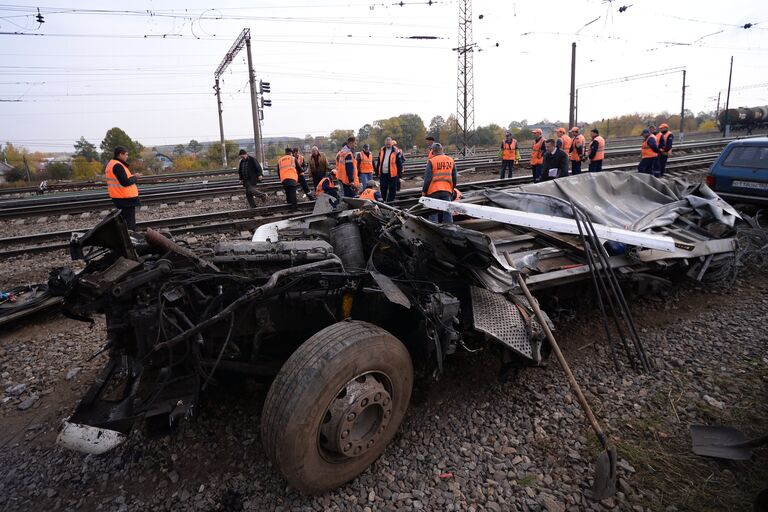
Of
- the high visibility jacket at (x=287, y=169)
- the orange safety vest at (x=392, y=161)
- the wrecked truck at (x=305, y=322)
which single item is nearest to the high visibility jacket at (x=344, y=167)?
the orange safety vest at (x=392, y=161)

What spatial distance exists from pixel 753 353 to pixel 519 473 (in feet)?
9.31

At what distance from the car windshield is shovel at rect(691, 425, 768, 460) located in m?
5.89

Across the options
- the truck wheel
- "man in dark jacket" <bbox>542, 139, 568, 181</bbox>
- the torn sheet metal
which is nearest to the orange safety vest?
"man in dark jacket" <bbox>542, 139, 568, 181</bbox>

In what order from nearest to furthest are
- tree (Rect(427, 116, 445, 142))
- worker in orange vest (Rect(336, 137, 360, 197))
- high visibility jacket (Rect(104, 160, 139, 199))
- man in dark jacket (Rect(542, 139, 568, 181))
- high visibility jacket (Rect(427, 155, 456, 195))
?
1. high visibility jacket (Rect(104, 160, 139, 199))
2. high visibility jacket (Rect(427, 155, 456, 195))
3. worker in orange vest (Rect(336, 137, 360, 197))
4. man in dark jacket (Rect(542, 139, 568, 181))
5. tree (Rect(427, 116, 445, 142))

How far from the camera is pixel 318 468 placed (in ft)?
7.75

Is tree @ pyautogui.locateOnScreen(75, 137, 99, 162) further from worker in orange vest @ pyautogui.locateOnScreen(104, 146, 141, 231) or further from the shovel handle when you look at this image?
the shovel handle

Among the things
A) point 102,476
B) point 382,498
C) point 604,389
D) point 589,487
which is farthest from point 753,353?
point 102,476

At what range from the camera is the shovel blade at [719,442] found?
264 centimetres

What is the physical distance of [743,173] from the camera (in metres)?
6.82

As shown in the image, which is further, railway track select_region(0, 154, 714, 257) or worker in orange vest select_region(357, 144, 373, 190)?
worker in orange vest select_region(357, 144, 373, 190)

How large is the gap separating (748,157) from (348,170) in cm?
731

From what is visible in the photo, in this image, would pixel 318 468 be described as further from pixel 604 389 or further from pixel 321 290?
pixel 604 389

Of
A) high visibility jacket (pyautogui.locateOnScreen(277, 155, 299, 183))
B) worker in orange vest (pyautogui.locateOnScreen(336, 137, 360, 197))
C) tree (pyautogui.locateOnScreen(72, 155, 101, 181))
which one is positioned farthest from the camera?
tree (pyautogui.locateOnScreen(72, 155, 101, 181))

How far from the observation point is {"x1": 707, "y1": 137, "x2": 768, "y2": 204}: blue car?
21.7ft
